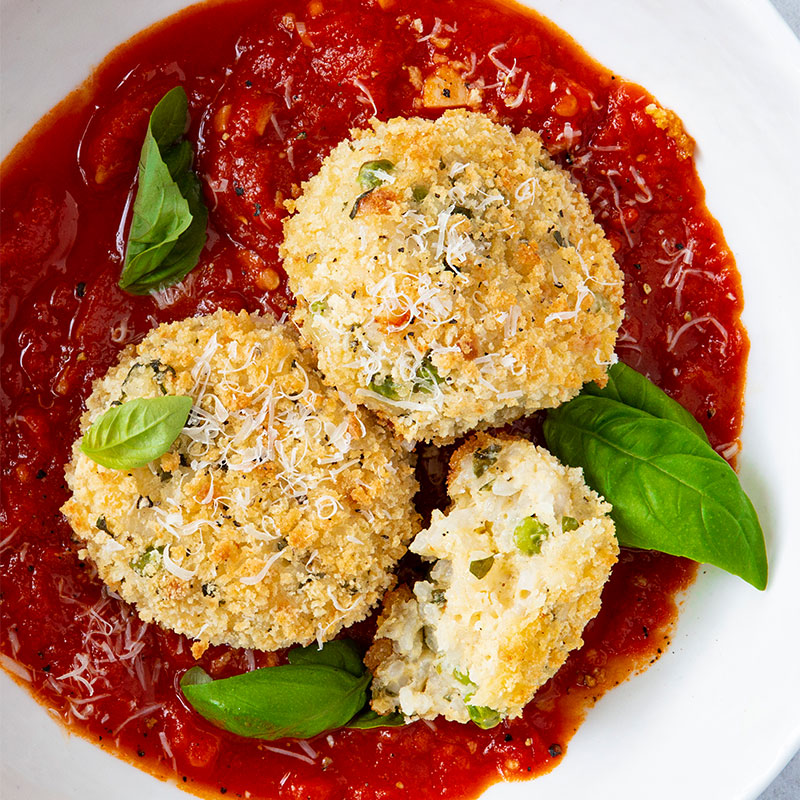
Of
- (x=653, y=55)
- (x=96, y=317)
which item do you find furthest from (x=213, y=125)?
(x=653, y=55)

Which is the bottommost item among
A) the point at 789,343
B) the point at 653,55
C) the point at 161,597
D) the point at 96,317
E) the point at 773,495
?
the point at 161,597

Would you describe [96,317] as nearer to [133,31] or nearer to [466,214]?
[133,31]

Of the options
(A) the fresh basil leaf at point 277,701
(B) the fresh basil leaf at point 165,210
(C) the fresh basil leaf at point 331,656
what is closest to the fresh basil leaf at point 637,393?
(C) the fresh basil leaf at point 331,656

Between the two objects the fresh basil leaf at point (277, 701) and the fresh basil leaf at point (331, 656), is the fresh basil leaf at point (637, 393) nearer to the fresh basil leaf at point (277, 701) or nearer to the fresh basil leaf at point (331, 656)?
the fresh basil leaf at point (331, 656)

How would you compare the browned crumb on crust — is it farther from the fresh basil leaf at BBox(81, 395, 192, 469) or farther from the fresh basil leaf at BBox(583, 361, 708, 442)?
the fresh basil leaf at BBox(81, 395, 192, 469)

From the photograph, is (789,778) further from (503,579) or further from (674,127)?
(674,127)

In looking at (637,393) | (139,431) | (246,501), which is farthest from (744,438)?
(139,431)
